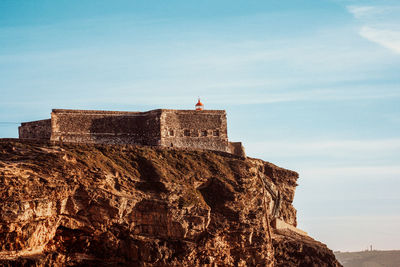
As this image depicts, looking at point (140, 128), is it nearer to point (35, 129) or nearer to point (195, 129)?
point (195, 129)

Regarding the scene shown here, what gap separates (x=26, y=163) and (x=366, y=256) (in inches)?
4213

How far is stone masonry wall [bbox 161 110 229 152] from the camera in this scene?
64.1m

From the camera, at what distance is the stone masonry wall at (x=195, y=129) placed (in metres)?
64.1

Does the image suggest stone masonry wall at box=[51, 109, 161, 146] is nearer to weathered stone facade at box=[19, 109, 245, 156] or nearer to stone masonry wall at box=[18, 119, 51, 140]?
weathered stone facade at box=[19, 109, 245, 156]

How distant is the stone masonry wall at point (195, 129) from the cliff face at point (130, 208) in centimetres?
251

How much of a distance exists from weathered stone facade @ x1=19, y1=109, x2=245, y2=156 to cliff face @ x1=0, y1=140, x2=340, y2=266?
2.98 meters

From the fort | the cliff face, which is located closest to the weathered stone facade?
the fort

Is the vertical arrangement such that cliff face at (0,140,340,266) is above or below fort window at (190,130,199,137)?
below

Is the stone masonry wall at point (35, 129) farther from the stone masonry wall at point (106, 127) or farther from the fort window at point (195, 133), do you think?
the fort window at point (195, 133)

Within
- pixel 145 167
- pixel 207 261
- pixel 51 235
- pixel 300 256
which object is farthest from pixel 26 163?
pixel 300 256

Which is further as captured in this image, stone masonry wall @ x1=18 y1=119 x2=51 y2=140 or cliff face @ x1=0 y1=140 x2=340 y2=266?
stone masonry wall @ x1=18 y1=119 x2=51 y2=140

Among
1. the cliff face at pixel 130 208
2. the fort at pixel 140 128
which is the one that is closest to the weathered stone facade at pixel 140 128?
the fort at pixel 140 128

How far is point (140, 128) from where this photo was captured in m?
63.8

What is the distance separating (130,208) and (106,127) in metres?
13.3
